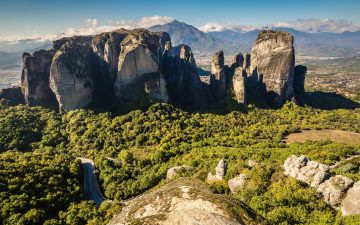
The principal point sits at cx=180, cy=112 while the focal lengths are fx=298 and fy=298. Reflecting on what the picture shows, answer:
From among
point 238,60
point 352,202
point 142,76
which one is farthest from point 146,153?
point 238,60

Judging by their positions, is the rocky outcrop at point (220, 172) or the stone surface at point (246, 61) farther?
the stone surface at point (246, 61)

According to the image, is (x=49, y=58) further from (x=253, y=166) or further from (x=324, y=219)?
(x=324, y=219)

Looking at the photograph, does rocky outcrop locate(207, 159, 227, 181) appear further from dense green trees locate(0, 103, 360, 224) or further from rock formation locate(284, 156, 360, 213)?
rock formation locate(284, 156, 360, 213)

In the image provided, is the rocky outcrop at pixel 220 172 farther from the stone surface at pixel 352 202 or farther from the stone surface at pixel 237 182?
the stone surface at pixel 352 202

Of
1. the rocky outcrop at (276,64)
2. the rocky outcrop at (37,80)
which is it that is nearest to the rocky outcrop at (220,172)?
the rocky outcrop at (276,64)

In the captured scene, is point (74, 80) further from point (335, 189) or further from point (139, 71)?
point (335, 189)

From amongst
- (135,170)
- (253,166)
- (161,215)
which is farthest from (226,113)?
(161,215)
